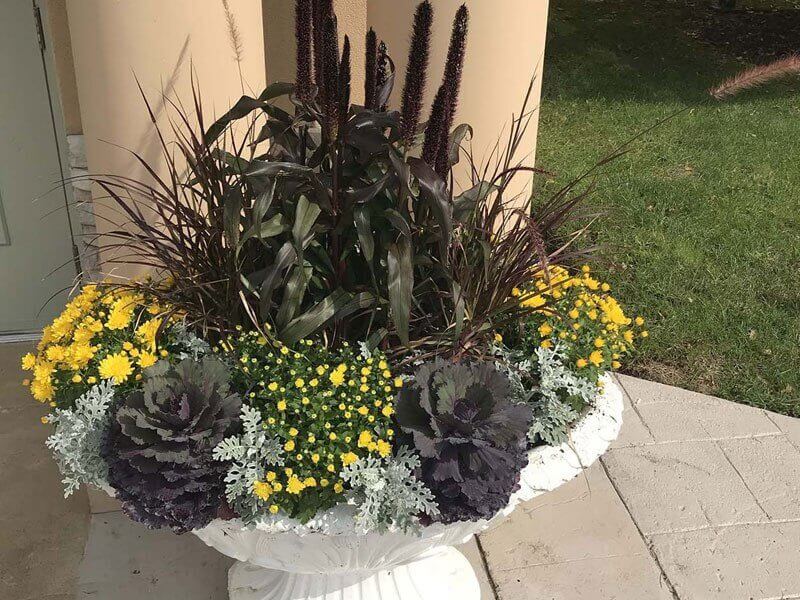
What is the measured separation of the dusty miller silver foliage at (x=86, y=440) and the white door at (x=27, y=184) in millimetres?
1592

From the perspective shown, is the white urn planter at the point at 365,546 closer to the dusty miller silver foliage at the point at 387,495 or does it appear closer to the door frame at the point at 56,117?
the dusty miller silver foliage at the point at 387,495

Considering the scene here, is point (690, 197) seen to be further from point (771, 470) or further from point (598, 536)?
point (598, 536)

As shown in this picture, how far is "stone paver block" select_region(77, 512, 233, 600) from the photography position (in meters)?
2.41

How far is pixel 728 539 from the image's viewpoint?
2.64m

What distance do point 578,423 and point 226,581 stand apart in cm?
127

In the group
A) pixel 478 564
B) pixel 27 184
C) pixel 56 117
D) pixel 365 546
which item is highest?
pixel 56 117

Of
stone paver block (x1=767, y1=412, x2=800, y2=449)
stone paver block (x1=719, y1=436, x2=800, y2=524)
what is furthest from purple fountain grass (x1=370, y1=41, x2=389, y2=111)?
stone paver block (x1=767, y1=412, x2=800, y2=449)

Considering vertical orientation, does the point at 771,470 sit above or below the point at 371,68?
below

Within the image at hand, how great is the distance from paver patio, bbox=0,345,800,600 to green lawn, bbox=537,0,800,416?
59cm

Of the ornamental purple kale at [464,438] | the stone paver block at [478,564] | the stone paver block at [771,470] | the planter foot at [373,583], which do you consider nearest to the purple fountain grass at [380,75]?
the ornamental purple kale at [464,438]

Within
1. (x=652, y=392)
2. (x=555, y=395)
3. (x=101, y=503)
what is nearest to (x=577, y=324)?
(x=555, y=395)

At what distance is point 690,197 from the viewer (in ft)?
17.2

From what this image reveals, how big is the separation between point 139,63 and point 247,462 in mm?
1186

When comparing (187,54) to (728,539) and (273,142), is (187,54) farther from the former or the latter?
(728,539)
